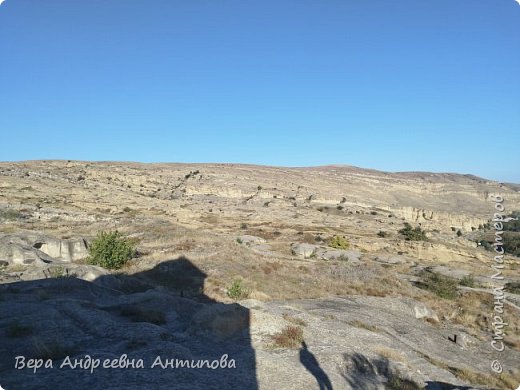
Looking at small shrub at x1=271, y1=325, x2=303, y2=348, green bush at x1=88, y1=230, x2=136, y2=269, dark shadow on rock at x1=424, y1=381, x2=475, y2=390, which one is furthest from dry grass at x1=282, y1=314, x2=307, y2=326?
green bush at x1=88, y1=230, x2=136, y2=269

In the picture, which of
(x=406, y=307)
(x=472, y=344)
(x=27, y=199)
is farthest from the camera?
(x=27, y=199)

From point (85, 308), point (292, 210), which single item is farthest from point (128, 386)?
point (292, 210)

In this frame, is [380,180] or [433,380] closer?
[433,380]

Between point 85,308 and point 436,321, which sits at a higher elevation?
point 85,308

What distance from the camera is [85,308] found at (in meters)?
13.9

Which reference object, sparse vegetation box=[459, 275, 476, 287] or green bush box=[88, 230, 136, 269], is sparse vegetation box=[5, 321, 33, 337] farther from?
sparse vegetation box=[459, 275, 476, 287]

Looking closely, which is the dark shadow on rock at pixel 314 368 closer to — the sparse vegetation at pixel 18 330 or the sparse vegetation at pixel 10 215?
the sparse vegetation at pixel 18 330

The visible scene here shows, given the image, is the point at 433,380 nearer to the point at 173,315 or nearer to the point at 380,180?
the point at 173,315

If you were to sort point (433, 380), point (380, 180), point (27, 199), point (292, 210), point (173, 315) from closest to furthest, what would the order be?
point (433, 380)
point (173, 315)
point (27, 199)
point (292, 210)
point (380, 180)

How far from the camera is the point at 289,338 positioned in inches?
531

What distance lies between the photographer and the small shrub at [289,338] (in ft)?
43.2

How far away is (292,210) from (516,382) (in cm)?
8394

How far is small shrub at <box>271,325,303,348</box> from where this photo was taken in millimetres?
13159

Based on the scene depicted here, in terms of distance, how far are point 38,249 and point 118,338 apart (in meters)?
20.2
